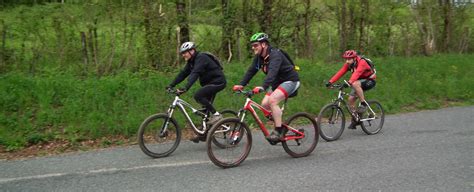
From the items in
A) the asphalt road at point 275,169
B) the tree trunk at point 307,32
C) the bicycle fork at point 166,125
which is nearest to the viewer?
the asphalt road at point 275,169

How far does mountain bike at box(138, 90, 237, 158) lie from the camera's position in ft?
22.3

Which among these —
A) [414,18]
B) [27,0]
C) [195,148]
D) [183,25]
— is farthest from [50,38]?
[414,18]

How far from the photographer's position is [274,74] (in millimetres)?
6496

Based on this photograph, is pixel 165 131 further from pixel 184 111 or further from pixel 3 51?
pixel 3 51

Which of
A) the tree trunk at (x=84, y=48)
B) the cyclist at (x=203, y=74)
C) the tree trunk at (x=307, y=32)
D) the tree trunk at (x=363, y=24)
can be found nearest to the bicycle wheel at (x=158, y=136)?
the cyclist at (x=203, y=74)

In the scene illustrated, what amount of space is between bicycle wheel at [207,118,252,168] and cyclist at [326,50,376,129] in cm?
267

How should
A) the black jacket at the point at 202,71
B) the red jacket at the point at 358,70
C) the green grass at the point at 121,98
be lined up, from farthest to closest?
the green grass at the point at 121,98
the red jacket at the point at 358,70
the black jacket at the point at 202,71

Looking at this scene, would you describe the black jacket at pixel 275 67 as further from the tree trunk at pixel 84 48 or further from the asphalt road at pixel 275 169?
the tree trunk at pixel 84 48

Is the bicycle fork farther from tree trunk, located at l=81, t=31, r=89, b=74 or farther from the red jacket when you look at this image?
tree trunk, located at l=81, t=31, r=89, b=74

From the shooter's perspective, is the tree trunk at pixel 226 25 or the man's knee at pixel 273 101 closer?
the man's knee at pixel 273 101

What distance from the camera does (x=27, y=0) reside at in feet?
39.1

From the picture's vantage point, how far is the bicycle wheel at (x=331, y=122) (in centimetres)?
790

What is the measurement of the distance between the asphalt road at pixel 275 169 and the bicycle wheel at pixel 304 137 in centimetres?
17

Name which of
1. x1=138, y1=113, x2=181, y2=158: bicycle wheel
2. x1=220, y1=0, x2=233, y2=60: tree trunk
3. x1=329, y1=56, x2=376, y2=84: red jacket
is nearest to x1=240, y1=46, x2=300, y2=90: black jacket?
x1=138, y1=113, x2=181, y2=158: bicycle wheel
